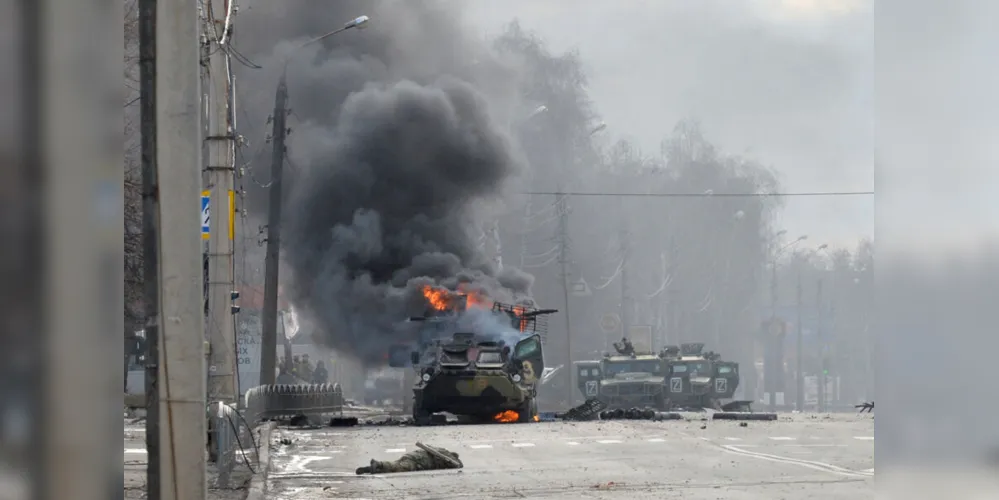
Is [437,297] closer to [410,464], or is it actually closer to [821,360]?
[410,464]

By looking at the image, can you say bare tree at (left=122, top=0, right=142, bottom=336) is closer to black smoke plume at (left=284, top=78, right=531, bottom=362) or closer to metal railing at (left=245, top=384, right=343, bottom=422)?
metal railing at (left=245, top=384, right=343, bottom=422)

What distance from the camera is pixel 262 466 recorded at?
15156mm

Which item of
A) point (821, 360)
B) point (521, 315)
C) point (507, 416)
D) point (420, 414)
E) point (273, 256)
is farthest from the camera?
point (821, 360)

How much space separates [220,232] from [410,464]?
4.79 metres

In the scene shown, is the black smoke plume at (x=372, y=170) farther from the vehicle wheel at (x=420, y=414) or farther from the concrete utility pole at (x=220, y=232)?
the concrete utility pole at (x=220, y=232)

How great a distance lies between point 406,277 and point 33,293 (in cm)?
3111

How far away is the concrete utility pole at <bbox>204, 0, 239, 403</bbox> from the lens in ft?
56.6

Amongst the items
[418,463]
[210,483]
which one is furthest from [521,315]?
[210,483]

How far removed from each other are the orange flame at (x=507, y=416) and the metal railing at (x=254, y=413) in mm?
4377

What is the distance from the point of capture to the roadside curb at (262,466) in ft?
39.4

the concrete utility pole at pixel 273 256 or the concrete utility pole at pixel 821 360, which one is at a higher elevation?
the concrete utility pole at pixel 273 256

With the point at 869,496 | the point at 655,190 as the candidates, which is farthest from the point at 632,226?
the point at 869,496

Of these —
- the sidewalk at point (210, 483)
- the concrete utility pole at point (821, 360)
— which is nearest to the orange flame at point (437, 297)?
the sidewalk at point (210, 483)

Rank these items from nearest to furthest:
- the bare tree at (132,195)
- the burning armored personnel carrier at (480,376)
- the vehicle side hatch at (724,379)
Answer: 1. the bare tree at (132,195)
2. the burning armored personnel carrier at (480,376)
3. the vehicle side hatch at (724,379)
